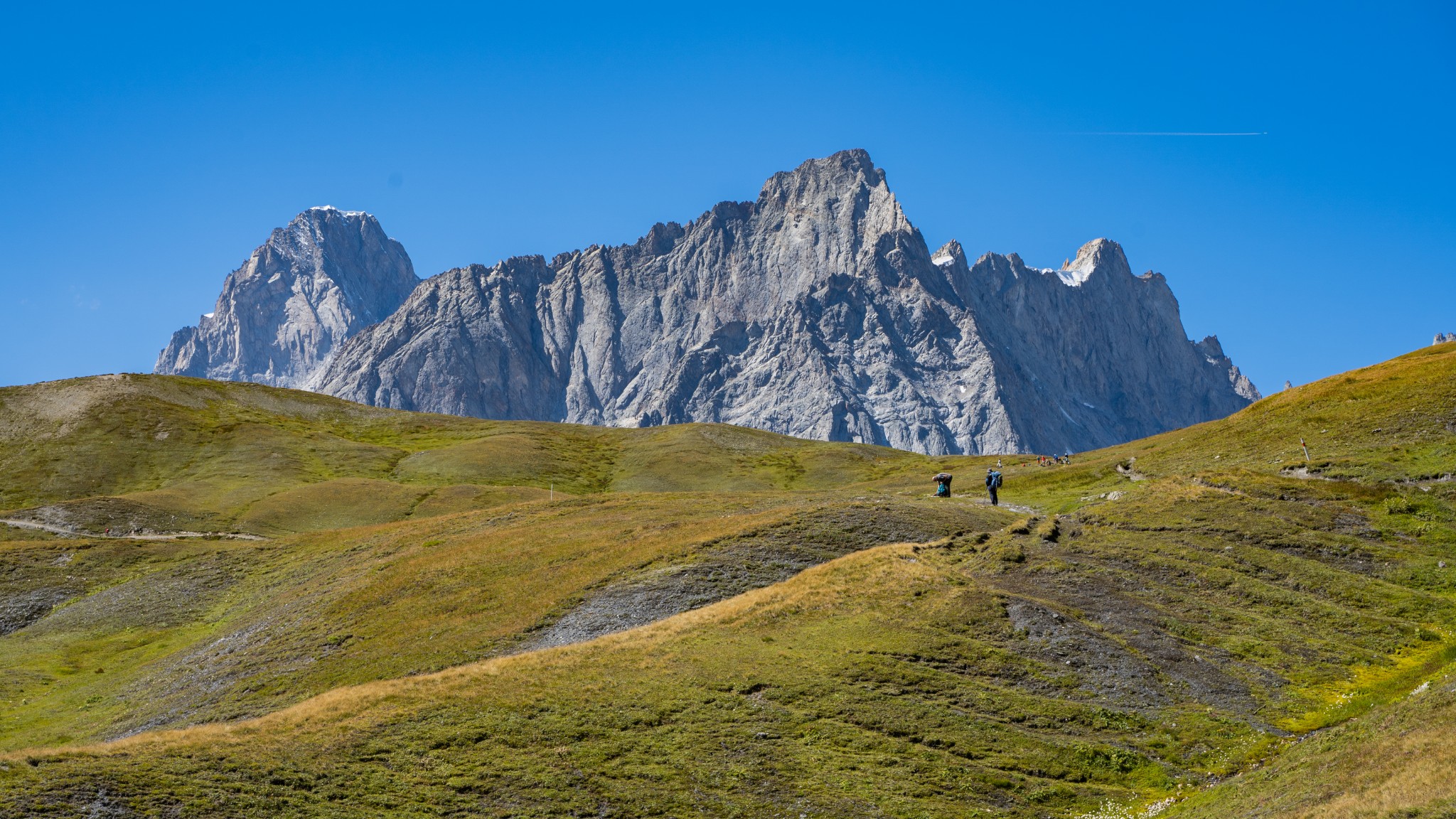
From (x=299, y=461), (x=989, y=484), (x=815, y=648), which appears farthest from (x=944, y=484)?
(x=299, y=461)

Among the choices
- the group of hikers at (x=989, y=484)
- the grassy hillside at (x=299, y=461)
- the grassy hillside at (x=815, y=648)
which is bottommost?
the grassy hillside at (x=815, y=648)

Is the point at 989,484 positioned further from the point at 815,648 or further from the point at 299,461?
the point at 299,461

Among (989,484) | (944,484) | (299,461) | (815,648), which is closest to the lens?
(815,648)

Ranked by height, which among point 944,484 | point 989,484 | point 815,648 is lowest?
point 815,648

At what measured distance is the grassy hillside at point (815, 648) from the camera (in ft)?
105

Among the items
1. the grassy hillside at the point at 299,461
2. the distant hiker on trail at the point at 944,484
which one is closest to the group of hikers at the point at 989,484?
the distant hiker on trail at the point at 944,484

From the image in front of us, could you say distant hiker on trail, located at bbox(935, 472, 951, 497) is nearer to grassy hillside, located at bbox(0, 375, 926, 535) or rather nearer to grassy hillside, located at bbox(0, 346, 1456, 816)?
grassy hillside, located at bbox(0, 346, 1456, 816)

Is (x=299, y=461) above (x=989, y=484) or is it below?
above

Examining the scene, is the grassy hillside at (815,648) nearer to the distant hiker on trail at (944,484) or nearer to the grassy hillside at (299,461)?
the distant hiker on trail at (944,484)

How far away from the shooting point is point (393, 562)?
7450cm

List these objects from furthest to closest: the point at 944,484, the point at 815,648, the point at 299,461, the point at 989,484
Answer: the point at 299,461 < the point at 944,484 < the point at 989,484 < the point at 815,648

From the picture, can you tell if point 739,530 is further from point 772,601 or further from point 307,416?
point 307,416

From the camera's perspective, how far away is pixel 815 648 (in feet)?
147

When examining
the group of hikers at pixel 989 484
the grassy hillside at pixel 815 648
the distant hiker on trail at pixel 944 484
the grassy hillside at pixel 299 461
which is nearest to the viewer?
the grassy hillside at pixel 815 648
